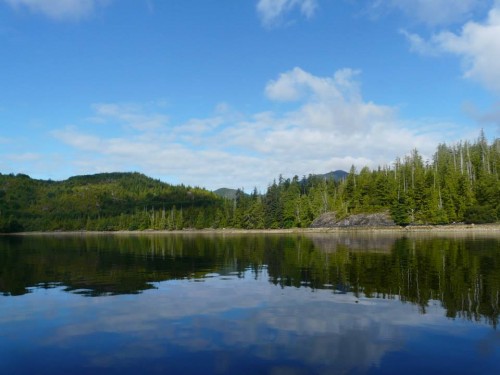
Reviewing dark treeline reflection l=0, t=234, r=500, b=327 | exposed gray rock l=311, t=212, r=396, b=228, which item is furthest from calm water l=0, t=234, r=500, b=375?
exposed gray rock l=311, t=212, r=396, b=228

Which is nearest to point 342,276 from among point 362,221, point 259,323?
point 259,323

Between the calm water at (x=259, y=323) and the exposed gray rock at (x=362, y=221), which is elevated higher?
the exposed gray rock at (x=362, y=221)

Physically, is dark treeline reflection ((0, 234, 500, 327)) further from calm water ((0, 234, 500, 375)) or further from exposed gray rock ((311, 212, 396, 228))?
exposed gray rock ((311, 212, 396, 228))

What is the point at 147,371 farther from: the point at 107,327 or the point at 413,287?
the point at 413,287

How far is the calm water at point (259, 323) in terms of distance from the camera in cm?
1719

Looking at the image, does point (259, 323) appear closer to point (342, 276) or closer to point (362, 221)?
point (342, 276)

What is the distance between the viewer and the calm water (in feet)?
56.4

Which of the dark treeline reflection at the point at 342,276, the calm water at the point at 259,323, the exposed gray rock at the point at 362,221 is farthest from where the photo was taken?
the exposed gray rock at the point at 362,221

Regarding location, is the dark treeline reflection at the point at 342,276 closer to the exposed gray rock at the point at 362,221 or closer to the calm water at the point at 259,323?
the calm water at the point at 259,323

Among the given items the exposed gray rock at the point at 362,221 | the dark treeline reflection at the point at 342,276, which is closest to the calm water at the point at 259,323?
the dark treeline reflection at the point at 342,276

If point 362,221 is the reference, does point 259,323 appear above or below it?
below

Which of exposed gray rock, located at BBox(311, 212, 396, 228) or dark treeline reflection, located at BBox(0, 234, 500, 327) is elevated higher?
exposed gray rock, located at BBox(311, 212, 396, 228)

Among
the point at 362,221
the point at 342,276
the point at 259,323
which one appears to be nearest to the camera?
the point at 259,323

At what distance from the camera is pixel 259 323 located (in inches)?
931
